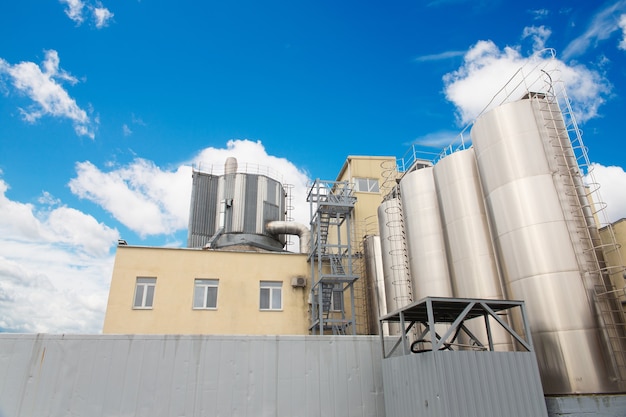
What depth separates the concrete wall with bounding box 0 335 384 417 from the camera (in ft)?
37.8

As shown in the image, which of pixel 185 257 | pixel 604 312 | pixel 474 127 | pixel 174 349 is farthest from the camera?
pixel 185 257

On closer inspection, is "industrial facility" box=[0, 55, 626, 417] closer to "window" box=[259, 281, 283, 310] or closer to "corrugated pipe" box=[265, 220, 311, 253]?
"window" box=[259, 281, 283, 310]

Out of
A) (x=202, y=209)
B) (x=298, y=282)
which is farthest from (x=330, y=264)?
(x=202, y=209)

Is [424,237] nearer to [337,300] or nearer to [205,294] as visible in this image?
[337,300]

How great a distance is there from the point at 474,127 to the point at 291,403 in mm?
10914

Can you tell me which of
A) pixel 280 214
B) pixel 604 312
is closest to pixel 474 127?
pixel 604 312

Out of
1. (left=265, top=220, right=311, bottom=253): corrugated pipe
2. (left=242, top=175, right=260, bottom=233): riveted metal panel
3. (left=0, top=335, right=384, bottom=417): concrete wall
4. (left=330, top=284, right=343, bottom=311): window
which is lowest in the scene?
(left=0, top=335, right=384, bottom=417): concrete wall

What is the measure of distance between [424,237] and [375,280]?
5.53 meters

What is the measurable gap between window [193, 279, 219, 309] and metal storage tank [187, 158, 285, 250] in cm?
514

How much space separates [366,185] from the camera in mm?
30234

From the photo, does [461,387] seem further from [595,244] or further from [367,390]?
[595,244]

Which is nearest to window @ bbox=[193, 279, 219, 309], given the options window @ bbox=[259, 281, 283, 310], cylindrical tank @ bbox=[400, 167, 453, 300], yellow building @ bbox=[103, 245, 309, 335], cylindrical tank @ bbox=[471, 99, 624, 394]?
yellow building @ bbox=[103, 245, 309, 335]

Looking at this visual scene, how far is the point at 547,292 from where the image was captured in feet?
38.8

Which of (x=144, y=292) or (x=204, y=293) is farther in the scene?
(x=204, y=293)
